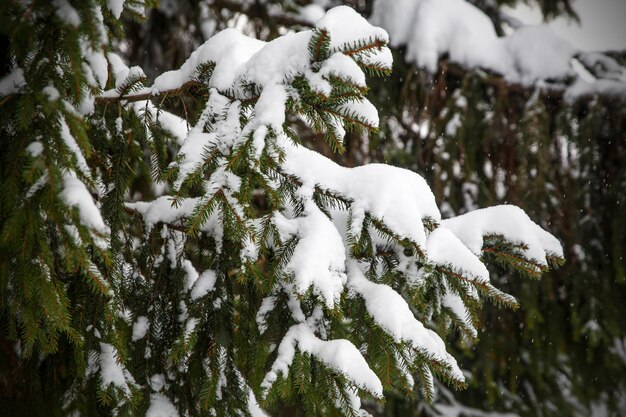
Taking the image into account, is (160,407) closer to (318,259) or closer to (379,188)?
(318,259)

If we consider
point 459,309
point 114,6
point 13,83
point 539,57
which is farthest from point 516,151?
point 13,83

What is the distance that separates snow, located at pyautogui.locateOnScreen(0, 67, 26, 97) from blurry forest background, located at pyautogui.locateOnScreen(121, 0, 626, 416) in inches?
76.9

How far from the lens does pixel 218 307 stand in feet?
4.37

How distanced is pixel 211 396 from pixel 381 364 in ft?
1.64

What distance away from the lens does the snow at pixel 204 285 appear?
1332 millimetres

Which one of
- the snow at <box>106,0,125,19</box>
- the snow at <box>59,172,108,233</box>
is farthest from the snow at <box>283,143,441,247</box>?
the snow at <box>106,0,125,19</box>

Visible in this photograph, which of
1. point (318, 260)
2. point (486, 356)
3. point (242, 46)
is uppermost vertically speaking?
point (242, 46)

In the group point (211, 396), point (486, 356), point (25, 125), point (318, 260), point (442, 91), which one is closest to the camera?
point (25, 125)

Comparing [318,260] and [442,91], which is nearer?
[318,260]

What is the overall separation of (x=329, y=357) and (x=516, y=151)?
101 inches

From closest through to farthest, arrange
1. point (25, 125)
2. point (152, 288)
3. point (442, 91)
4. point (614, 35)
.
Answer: point (25, 125)
point (152, 288)
point (442, 91)
point (614, 35)

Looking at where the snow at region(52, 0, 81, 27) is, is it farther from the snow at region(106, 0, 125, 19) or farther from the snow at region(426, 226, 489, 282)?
the snow at region(426, 226, 489, 282)

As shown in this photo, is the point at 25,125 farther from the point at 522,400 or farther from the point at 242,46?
the point at 522,400

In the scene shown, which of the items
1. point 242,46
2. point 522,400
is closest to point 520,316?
point 522,400
